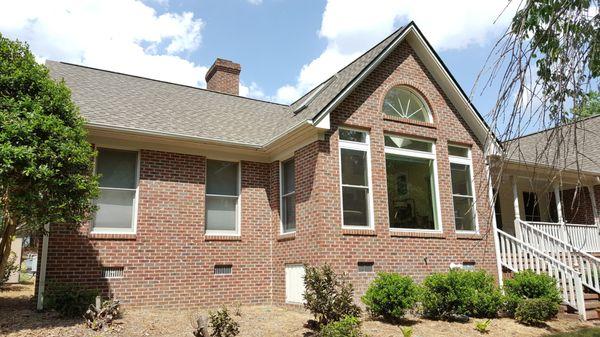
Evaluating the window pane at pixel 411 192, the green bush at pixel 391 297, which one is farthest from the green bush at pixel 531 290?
the green bush at pixel 391 297

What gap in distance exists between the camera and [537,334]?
9.37 meters

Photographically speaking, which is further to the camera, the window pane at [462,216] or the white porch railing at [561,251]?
the window pane at [462,216]

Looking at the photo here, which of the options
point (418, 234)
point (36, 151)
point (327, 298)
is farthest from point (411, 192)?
point (36, 151)

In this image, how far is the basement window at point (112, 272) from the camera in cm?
1005

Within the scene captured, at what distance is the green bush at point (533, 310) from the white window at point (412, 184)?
2.72 metres

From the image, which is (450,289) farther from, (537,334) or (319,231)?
(319,231)

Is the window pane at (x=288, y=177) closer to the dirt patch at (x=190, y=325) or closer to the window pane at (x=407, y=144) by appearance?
the window pane at (x=407, y=144)

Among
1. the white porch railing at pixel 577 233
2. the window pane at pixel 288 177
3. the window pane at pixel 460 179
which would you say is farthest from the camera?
the white porch railing at pixel 577 233

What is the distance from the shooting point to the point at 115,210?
1048 centimetres

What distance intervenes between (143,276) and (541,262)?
1017cm

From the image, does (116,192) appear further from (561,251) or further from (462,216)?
(561,251)

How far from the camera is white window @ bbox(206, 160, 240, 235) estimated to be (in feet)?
38.3

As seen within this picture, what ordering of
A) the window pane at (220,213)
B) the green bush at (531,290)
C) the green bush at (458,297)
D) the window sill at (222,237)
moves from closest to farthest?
the green bush at (458,297) < the green bush at (531,290) < the window sill at (222,237) < the window pane at (220,213)

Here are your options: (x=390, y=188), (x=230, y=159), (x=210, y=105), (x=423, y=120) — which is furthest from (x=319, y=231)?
(x=210, y=105)
